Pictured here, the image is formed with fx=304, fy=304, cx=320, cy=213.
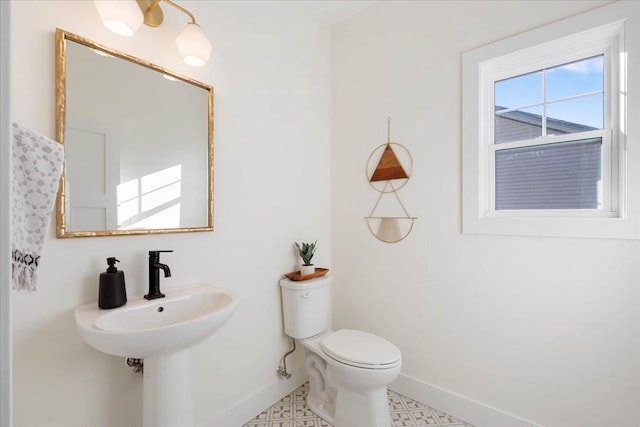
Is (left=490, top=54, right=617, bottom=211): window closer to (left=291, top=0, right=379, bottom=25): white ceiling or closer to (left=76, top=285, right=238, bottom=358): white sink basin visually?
(left=291, top=0, right=379, bottom=25): white ceiling

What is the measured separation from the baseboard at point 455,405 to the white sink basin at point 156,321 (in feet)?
4.53

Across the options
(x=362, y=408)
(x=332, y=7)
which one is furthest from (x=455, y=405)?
(x=332, y=7)

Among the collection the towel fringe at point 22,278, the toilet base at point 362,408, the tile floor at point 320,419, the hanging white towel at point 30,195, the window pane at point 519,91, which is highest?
the window pane at point 519,91

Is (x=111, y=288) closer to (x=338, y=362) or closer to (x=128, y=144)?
(x=128, y=144)

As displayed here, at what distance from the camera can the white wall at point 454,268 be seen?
4.58 feet

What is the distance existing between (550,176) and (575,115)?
32 centimetres

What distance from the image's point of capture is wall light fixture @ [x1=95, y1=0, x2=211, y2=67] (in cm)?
111

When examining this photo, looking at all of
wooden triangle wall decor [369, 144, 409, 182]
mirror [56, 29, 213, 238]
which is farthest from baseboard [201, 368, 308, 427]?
wooden triangle wall decor [369, 144, 409, 182]

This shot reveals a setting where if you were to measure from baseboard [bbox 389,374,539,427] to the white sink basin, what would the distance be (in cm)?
138

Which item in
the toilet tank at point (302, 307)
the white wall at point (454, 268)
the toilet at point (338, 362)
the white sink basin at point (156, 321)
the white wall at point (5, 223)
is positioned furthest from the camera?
the toilet tank at point (302, 307)

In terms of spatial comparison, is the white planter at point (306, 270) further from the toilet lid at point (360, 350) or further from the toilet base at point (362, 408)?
the toilet base at point (362, 408)

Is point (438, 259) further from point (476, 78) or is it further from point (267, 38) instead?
point (267, 38)

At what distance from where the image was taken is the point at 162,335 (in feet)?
3.22

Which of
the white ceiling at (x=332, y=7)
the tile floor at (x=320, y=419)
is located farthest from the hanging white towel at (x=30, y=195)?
the white ceiling at (x=332, y=7)
